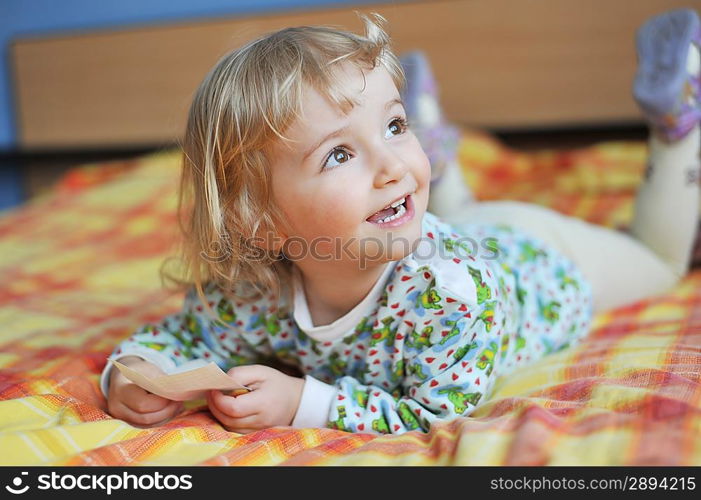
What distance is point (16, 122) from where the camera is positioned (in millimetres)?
3416

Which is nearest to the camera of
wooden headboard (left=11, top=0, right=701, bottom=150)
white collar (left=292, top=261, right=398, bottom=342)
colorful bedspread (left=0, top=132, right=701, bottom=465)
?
colorful bedspread (left=0, top=132, right=701, bottom=465)

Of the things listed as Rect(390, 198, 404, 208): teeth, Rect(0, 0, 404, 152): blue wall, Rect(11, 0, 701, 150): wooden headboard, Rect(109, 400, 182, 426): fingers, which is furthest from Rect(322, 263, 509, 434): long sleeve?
Rect(0, 0, 404, 152): blue wall

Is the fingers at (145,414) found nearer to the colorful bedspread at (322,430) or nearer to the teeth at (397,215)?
the colorful bedspread at (322,430)

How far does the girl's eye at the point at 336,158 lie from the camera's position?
2.81 ft

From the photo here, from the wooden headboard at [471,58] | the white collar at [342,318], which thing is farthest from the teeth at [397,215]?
the wooden headboard at [471,58]

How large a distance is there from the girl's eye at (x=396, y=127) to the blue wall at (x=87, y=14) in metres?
2.00

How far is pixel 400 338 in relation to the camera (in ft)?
3.09

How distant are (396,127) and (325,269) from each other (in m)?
0.21

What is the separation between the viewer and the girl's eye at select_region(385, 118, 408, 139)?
90 centimetres

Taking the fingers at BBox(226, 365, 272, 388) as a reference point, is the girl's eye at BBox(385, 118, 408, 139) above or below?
above

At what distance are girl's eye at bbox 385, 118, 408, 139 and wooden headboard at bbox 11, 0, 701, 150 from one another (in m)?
1.37

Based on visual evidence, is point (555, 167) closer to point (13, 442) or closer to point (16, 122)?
point (13, 442)

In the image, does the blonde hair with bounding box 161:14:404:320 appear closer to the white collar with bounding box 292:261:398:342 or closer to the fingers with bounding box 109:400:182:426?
the white collar with bounding box 292:261:398:342

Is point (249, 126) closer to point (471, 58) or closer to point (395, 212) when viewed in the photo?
point (395, 212)
